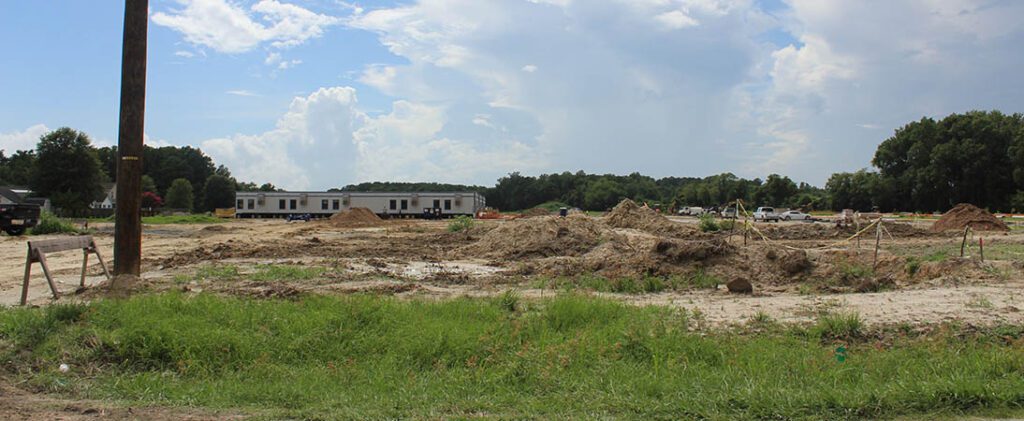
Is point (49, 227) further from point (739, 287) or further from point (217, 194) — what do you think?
point (217, 194)

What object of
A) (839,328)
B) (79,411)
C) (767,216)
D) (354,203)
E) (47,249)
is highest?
(354,203)

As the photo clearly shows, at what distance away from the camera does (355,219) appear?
187 feet

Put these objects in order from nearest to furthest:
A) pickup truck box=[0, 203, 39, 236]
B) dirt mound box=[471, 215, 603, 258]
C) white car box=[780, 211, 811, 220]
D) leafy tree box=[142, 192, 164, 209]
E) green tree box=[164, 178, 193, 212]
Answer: dirt mound box=[471, 215, 603, 258], pickup truck box=[0, 203, 39, 236], white car box=[780, 211, 811, 220], leafy tree box=[142, 192, 164, 209], green tree box=[164, 178, 193, 212]

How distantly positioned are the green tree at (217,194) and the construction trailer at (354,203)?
171ft

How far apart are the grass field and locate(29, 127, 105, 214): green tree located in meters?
83.7

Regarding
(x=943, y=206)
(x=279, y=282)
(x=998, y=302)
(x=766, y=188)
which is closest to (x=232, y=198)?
(x=766, y=188)

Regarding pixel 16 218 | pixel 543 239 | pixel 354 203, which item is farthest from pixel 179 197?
pixel 543 239

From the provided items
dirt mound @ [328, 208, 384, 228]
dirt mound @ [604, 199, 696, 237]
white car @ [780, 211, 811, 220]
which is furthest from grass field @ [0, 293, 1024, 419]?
white car @ [780, 211, 811, 220]

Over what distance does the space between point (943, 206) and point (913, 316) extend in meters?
92.7

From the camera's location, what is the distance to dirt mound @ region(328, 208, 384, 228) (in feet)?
178

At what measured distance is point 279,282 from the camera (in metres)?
14.3

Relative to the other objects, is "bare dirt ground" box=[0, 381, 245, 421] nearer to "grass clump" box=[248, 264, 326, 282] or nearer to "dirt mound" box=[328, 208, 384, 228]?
"grass clump" box=[248, 264, 326, 282]

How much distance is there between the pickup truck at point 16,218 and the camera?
101ft

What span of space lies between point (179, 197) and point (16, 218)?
3848 inches
